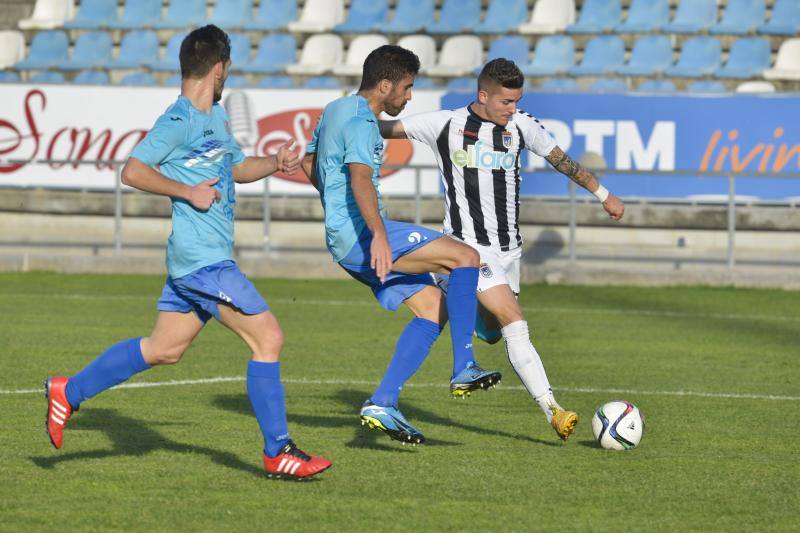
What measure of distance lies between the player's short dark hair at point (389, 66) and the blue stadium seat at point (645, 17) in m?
16.4

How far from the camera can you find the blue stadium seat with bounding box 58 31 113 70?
25.4 meters

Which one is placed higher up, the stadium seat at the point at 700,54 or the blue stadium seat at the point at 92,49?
the stadium seat at the point at 700,54

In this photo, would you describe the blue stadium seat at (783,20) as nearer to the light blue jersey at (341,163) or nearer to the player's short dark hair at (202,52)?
the light blue jersey at (341,163)

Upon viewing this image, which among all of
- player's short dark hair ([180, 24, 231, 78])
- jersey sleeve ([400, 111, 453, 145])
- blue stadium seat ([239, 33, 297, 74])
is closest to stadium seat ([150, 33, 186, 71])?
blue stadium seat ([239, 33, 297, 74])

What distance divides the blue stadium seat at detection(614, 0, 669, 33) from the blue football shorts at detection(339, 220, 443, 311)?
16.4m

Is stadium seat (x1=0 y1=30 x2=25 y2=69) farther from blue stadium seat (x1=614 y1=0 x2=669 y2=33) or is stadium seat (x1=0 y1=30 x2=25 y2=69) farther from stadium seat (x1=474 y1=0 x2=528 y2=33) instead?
blue stadium seat (x1=614 y1=0 x2=669 y2=33)

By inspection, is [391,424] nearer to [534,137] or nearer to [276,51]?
[534,137]

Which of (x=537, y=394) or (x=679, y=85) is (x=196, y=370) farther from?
(x=679, y=85)

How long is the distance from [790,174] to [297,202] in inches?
257

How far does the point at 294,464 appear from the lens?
6.31 metres

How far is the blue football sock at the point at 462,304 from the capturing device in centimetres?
740

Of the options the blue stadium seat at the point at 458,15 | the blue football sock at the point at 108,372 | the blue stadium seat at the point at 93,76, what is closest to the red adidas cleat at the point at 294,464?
the blue football sock at the point at 108,372

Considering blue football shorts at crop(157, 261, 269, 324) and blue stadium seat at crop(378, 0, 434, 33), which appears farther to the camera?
blue stadium seat at crop(378, 0, 434, 33)

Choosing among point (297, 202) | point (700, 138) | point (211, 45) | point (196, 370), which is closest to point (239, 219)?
point (297, 202)
